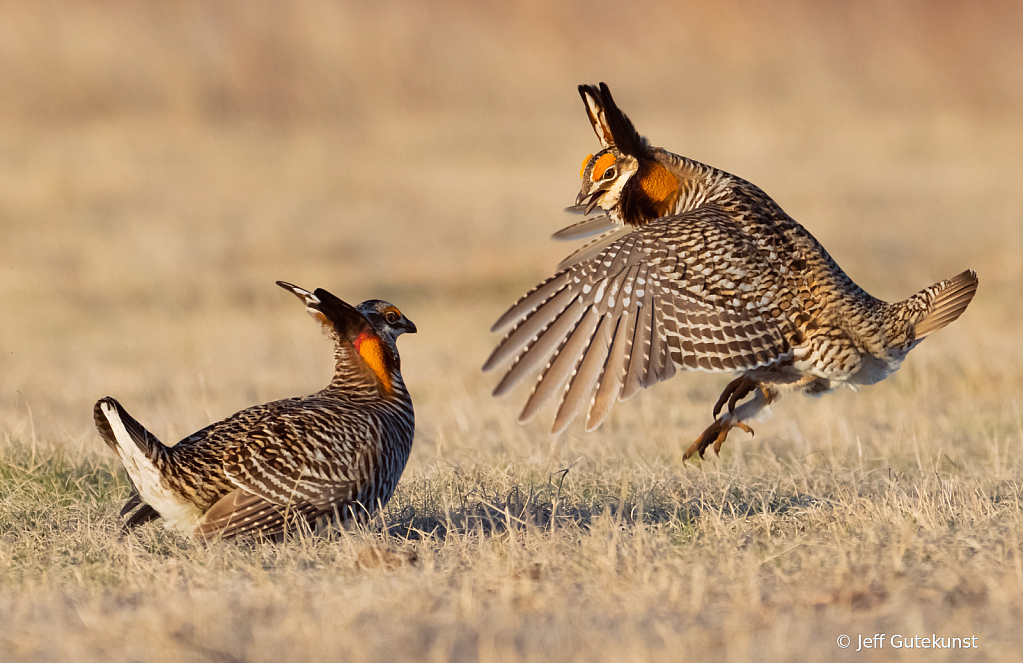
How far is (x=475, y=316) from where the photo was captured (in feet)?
33.8

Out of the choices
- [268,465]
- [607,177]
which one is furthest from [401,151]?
[268,465]

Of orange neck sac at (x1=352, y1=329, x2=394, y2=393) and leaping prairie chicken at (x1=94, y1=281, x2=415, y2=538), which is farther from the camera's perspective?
orange neck sac at (x1=352, y1=329, x2=394, y2=393)

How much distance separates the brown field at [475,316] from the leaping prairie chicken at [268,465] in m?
0.10

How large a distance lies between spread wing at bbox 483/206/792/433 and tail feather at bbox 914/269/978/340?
2.30 ft

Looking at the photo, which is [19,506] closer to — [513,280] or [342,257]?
[513,280]

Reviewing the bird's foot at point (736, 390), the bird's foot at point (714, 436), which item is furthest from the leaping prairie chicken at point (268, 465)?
the bird's foot at point (736, 390)

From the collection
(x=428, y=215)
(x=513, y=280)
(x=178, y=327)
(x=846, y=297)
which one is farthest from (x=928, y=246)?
(x=846, y=297)

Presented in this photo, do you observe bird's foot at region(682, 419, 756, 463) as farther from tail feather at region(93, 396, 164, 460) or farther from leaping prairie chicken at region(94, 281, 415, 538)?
tail feather at region(93, 396, 164, 460)

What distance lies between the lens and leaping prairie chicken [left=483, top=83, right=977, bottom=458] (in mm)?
4008

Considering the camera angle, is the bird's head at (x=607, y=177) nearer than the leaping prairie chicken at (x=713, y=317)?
No

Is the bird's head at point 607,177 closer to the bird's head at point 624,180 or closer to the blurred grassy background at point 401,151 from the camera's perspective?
the bird's head at point 624,180

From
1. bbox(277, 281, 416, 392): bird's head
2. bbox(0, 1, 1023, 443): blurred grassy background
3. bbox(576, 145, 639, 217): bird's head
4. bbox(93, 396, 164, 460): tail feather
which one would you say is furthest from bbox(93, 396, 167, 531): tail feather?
bbox(0, 1, 1023, 443): blurred grassy background

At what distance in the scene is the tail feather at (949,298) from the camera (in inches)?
176

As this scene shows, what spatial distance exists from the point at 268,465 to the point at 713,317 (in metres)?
1.47
